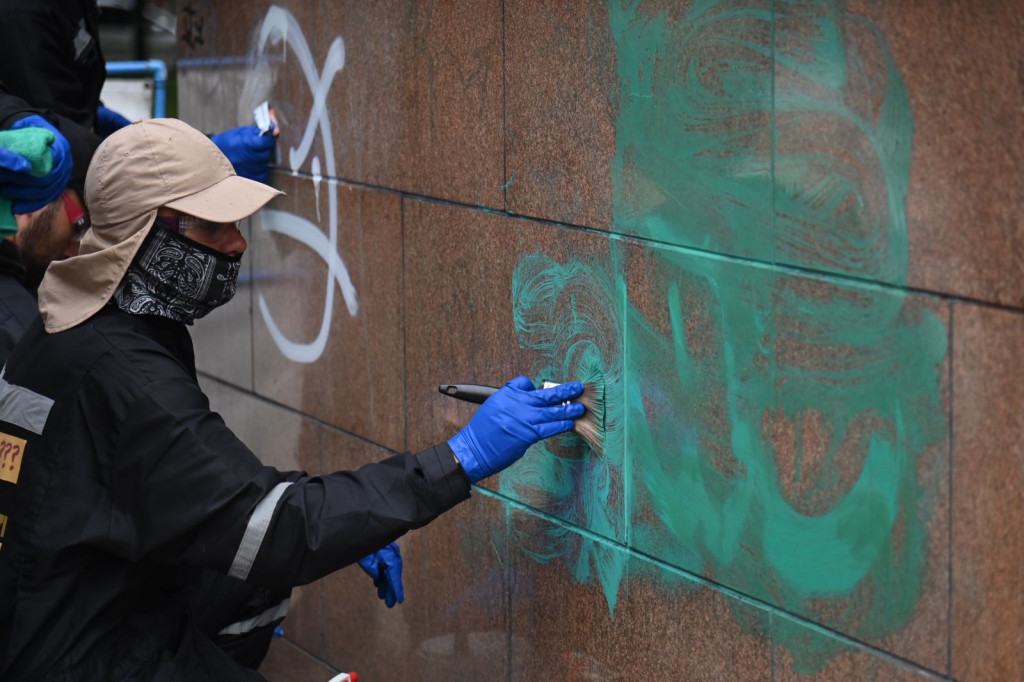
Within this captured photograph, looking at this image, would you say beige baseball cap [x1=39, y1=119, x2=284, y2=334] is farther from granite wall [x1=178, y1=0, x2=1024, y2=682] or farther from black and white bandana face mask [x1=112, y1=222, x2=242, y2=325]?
granite wall [x1=178, y1=0, x2=1024, y2=682]

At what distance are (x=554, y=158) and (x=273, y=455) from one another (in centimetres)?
240

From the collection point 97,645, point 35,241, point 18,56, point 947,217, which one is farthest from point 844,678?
point 18,56

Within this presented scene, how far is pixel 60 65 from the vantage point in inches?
223

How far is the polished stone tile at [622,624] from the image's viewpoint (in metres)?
3.69

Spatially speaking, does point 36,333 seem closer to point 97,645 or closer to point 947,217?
point 97,645

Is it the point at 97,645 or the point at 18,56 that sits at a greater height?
the point at 18,56

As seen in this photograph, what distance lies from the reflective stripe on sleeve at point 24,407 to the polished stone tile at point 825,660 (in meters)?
1.93

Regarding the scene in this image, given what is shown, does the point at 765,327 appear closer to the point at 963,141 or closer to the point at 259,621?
the point at 963,141

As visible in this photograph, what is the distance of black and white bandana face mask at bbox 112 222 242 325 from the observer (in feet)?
12.1

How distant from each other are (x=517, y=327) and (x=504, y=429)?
29.6 inches

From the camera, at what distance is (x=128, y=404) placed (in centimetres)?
356

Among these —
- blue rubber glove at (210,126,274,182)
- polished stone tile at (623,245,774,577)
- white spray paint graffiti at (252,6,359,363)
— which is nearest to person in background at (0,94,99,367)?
blue rubber glove at (210,126,274,182)

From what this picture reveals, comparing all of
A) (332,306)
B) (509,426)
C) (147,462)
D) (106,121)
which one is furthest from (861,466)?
(106,121)

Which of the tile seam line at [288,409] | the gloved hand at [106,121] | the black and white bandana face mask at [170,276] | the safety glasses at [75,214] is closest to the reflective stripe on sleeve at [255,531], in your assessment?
the black and white bandana face mask at [170,276]
